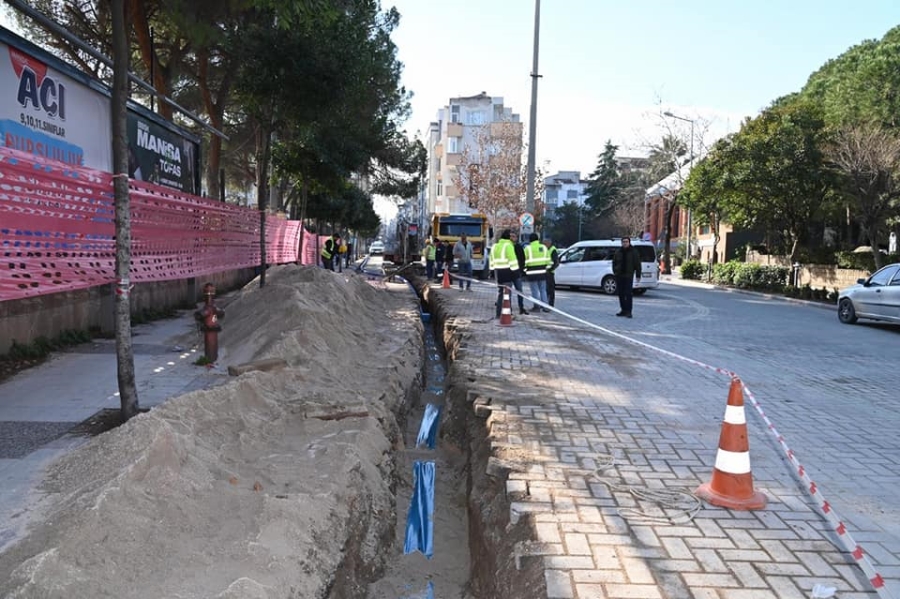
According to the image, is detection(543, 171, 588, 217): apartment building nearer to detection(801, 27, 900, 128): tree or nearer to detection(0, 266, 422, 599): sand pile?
detection(801, 27, 900, 128): tree

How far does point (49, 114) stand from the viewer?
26.0ft

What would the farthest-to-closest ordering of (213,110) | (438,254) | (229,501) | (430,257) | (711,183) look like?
1. (711,183)
2. (438,254)
3. (430,257)
4. (213,110)
5. (229,501)

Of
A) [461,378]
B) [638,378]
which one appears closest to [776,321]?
[638,378]

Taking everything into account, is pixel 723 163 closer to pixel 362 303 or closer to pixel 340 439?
pixel 362 303

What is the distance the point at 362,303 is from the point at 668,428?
8.16m

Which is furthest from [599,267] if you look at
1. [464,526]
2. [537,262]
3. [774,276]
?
[464,526]

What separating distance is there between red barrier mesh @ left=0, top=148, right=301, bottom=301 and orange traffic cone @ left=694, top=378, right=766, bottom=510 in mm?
5380

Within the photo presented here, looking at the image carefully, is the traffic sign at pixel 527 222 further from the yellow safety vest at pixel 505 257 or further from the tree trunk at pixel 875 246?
the tree trunk at pixel 875 246

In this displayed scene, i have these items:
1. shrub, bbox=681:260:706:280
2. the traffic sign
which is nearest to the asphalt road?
the traffic sign

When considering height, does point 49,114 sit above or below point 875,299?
above

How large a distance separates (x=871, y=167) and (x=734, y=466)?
2194cm

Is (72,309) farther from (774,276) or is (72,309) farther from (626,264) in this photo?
(774,276)

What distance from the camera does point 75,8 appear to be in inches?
637

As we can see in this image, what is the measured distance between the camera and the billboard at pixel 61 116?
7.07m
